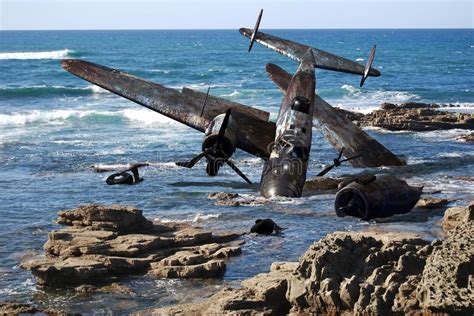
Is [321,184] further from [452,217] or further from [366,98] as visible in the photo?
[366,98]

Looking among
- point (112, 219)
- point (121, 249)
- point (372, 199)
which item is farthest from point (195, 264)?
point (372, 199)

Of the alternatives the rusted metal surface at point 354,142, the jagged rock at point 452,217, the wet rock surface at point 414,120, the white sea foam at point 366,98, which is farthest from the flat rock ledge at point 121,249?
the white sea foam at point 366,98

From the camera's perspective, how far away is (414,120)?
2237 inches

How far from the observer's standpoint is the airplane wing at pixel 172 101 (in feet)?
129

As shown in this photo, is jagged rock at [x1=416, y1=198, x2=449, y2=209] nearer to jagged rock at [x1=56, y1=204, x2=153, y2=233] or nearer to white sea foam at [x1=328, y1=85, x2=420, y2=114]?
jagged rock at [x1=56, y1=204, x2=153, y2=233]

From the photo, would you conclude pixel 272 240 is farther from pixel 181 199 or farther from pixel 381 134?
pixel 381 134

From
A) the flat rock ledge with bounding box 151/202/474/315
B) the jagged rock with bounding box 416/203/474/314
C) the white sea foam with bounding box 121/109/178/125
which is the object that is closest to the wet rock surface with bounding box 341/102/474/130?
the white sea foam with bounding box 121/109/178/125

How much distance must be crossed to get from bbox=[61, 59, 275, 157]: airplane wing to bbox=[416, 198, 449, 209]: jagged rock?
30.6 ft

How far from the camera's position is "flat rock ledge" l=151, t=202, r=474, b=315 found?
16141 millimetres

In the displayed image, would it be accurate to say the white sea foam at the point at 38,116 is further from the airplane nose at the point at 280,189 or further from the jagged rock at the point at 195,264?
the jagged rock at the point at 195,264

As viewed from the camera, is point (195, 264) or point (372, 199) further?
point (372, 199)

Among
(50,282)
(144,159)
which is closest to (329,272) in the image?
(50,282)

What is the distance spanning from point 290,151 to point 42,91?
58.0 metres

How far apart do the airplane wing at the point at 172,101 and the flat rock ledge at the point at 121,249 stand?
12.1m
